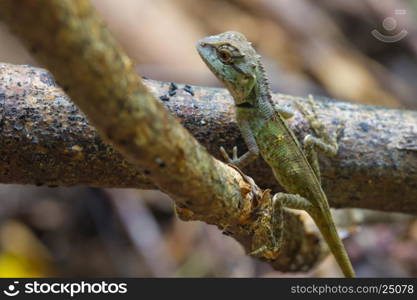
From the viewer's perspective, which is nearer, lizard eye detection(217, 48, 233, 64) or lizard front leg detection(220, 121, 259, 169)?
lizard front leg detection(220, 121, 259, 169)

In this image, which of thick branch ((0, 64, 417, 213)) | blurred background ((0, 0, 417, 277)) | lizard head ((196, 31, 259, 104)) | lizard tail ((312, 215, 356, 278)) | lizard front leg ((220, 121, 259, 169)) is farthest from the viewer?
blurred background ((0, 0, 417, 277))

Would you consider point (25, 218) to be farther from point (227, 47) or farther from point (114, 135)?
point (114, 135)

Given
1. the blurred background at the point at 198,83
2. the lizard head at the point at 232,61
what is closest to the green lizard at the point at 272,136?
the lizard head at the point at 232,61

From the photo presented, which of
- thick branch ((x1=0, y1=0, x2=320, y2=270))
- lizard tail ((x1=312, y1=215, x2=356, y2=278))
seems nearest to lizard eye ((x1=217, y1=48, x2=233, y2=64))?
lizard tail ((x1=312, y1=215, x2=356, y2=278))

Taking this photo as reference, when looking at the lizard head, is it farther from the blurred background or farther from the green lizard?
the blurred background

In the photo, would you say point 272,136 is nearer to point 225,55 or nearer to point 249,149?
point 249,149

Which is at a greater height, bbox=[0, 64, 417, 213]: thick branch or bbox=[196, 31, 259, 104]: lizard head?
bbox=[196, 31, 259, 104]: lizard head

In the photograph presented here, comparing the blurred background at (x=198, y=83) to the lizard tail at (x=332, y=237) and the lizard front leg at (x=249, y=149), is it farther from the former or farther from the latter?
the lizard front leg at (x=249, y=149)

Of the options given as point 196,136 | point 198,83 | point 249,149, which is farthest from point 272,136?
point 198,83
